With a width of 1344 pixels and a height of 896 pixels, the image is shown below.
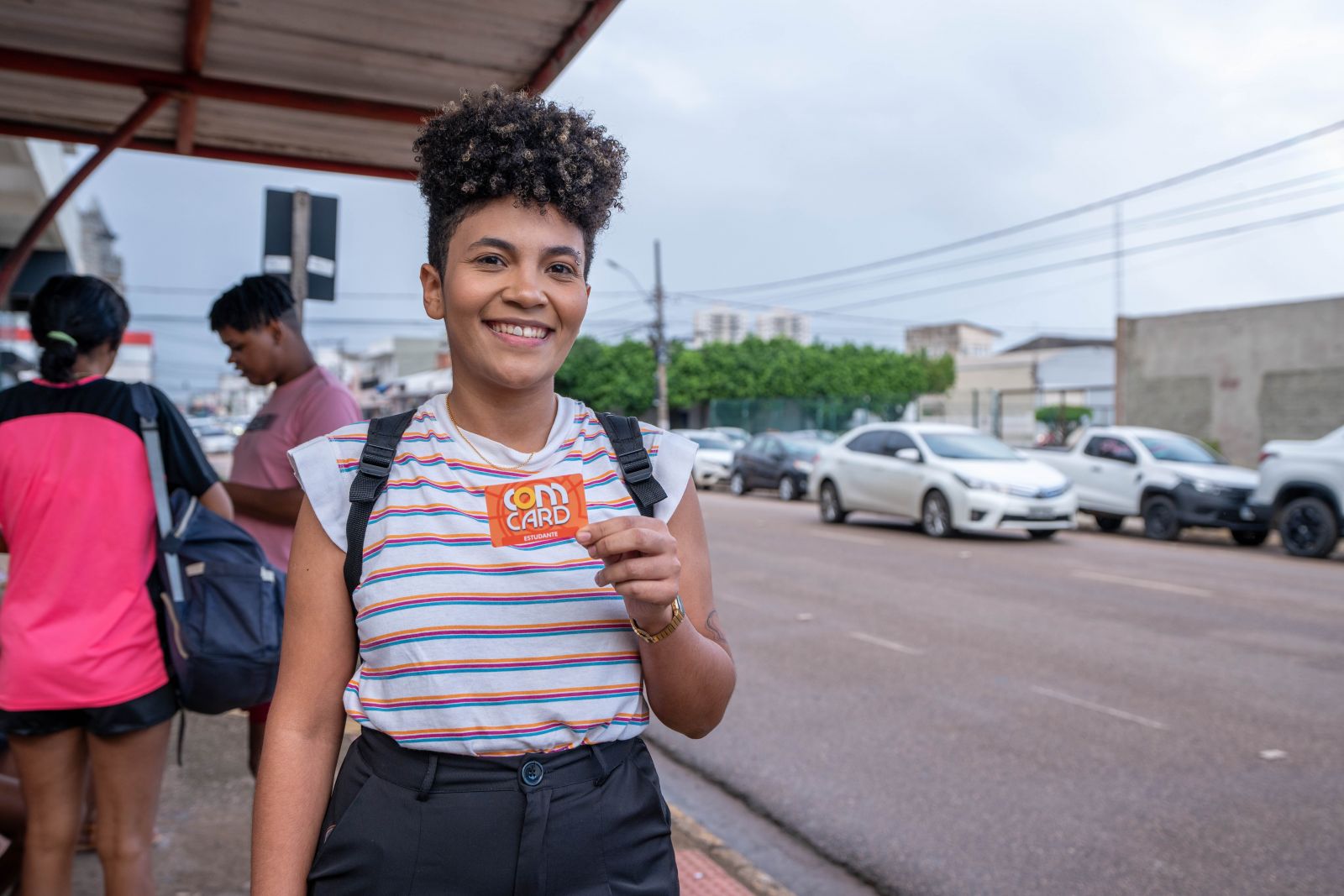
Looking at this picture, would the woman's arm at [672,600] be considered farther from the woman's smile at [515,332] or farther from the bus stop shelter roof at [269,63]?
the bus stop shelter roof at [269,63]

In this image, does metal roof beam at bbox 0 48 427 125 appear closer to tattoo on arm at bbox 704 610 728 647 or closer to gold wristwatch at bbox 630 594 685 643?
tattoo on arm at bbox 704 610 728 647

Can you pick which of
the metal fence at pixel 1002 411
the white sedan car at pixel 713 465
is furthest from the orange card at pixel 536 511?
the metal fence at pixel 1002 411

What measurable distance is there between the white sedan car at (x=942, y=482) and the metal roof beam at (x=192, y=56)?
10.7 m

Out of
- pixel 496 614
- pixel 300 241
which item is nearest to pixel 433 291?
pixel 496 614

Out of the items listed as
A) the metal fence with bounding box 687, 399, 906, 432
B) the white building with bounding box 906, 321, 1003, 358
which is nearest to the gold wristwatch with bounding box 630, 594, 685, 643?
the metal fence with bounding box 687, 399, 906, 432

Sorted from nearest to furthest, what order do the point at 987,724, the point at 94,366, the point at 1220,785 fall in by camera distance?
1. the point at 94,366
2. the point at 1220,785
3. the point at 987,724

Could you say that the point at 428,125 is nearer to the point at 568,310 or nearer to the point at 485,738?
→ the point at 568,310

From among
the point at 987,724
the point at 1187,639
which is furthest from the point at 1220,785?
the point at 1187,639

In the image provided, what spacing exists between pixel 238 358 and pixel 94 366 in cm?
70

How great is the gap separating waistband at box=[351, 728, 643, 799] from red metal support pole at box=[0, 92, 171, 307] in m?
3.39

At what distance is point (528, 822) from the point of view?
1.46 metres

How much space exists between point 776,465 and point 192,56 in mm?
18947

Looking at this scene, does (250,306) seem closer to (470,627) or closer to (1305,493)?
(470,627)

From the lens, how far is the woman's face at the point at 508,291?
1.58m
